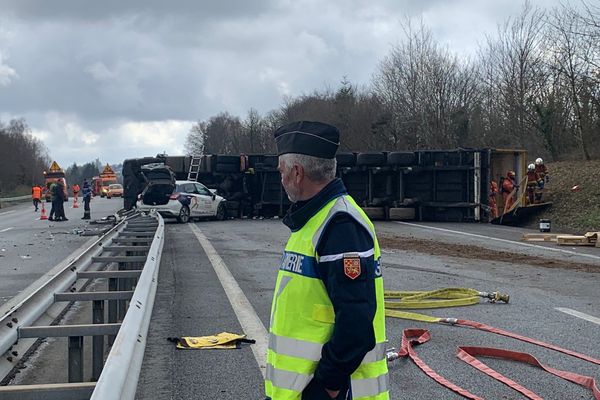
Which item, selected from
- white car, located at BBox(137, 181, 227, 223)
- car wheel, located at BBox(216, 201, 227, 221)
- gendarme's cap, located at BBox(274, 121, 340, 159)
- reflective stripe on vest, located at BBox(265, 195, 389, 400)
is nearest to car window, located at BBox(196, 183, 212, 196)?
white car, located at BBox(137, 181, 227, 223)

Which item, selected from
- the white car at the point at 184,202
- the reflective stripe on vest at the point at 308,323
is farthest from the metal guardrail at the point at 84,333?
the white car at the point at 184,202

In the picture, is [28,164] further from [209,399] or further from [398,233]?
[209,399]

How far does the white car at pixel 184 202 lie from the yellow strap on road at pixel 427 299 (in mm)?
16276

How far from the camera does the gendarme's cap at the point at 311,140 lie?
2891mm

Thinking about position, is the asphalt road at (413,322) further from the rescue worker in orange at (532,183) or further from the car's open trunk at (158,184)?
the rescue worker in orange at (532,183)

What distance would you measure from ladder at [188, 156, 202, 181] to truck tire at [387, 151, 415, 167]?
7.83 metres

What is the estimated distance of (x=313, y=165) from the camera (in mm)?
2887

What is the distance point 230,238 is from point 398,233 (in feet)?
17.2

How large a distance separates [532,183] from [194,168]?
1328 centimetres

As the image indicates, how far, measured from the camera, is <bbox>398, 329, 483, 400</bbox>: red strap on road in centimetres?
539

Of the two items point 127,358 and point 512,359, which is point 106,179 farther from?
point 127,358

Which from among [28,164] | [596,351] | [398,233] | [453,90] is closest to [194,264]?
[596,351]

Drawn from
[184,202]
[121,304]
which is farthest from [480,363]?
[184,202]

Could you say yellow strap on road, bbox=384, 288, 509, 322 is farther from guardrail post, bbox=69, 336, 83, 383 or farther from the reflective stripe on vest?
the reflective stripe on vest
